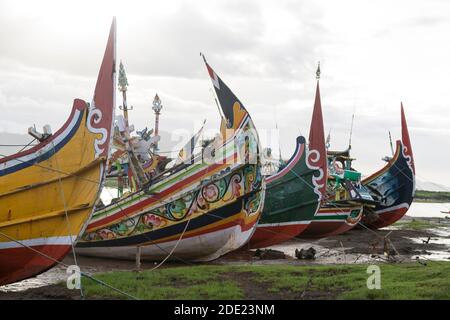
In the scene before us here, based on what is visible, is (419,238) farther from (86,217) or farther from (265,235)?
(86,217)

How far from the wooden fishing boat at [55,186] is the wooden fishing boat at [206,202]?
3589 millimetres

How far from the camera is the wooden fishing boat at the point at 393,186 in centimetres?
2655

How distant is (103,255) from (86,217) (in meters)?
5.26

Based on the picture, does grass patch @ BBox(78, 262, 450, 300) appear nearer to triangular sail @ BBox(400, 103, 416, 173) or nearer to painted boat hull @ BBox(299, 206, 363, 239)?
painted boat hull @ BBox(299, 206, 363, 239)

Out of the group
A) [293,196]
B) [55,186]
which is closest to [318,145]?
[293,196]

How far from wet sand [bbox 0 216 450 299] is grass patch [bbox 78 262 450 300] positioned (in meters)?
1.17

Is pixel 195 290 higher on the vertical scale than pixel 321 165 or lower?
lower

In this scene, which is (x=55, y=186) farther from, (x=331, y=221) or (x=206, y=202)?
(x=331, y=221)

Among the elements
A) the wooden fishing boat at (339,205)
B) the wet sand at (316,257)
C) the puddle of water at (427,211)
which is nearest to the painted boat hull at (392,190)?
the wet sand at (316,257)

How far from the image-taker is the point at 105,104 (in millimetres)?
10016

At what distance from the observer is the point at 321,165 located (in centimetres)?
1783
